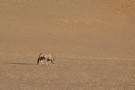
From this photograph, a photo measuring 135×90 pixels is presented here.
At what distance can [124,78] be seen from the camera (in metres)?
18.5

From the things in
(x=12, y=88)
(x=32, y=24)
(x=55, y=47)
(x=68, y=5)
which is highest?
(x=68, y=5)

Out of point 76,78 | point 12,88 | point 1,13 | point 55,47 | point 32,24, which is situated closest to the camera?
point 12,88

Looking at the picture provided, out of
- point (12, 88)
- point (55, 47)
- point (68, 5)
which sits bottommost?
point (12, 88)

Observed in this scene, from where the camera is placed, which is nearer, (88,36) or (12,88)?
(12,88)

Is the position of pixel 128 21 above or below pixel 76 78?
above

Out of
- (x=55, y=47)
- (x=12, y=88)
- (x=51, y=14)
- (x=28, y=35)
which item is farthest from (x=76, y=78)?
(x=51, y=14)

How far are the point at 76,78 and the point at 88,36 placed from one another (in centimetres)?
2915

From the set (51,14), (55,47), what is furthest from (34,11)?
(55,47)

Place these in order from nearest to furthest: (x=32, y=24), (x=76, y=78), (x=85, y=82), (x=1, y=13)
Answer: (x=85, y=82)
(x=76, y=78)
(x=32, y=24)
(x=1, y=13)

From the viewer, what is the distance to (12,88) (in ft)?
48.2

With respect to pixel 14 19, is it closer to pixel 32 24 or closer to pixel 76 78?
pixel 32 24

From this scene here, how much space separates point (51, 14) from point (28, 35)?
331 inches

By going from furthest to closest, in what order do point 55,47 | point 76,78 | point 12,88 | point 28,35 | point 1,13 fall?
point 1,13 < point 28,35 < point 55,47 < point 76,78 < point 12,88

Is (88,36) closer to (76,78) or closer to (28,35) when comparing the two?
(28,35)
